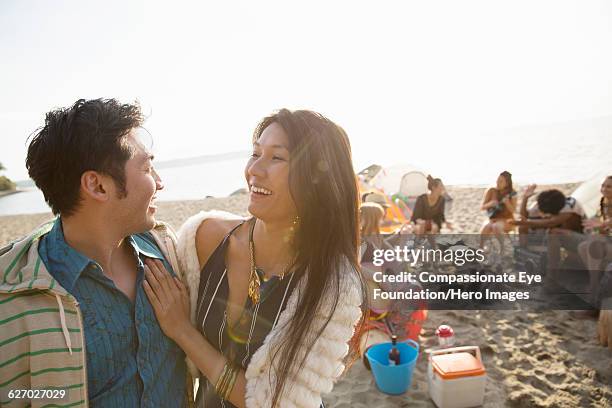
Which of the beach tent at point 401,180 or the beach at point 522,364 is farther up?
the beach tent at point 401,180

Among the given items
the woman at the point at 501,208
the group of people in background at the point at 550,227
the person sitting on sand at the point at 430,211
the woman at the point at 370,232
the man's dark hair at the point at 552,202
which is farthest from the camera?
the person sitting on sand at the point at 430,211

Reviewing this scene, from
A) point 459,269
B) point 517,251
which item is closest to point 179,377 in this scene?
point 459,269

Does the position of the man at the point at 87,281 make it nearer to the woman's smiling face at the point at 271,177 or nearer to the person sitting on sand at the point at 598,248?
the woman's smiling face at the point at 271,177

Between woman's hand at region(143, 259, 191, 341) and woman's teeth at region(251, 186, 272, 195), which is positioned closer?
woman's hand at region(143, 259, 191, 341)

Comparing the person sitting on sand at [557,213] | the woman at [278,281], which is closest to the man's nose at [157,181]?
the woman at [278,281]

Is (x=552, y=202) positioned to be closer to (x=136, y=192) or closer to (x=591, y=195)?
(x=591, y=195)

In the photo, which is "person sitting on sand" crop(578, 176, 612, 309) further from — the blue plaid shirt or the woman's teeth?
the blue plaid shirt

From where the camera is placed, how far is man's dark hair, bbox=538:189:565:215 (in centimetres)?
646

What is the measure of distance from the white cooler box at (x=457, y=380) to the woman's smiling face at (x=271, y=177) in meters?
2.54

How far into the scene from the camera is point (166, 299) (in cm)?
184

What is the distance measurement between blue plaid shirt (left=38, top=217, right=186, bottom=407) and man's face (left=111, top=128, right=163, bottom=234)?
0.78 ft

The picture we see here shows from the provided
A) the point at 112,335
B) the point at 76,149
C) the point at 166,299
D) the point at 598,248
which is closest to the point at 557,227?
the point at 598,248

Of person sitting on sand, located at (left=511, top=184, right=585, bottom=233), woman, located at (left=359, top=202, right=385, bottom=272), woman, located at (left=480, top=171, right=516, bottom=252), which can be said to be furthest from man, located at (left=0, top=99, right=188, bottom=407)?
woman, located at (left=480, top=171, right=516, bottom=252)

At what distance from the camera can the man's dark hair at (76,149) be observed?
161 centimetres
